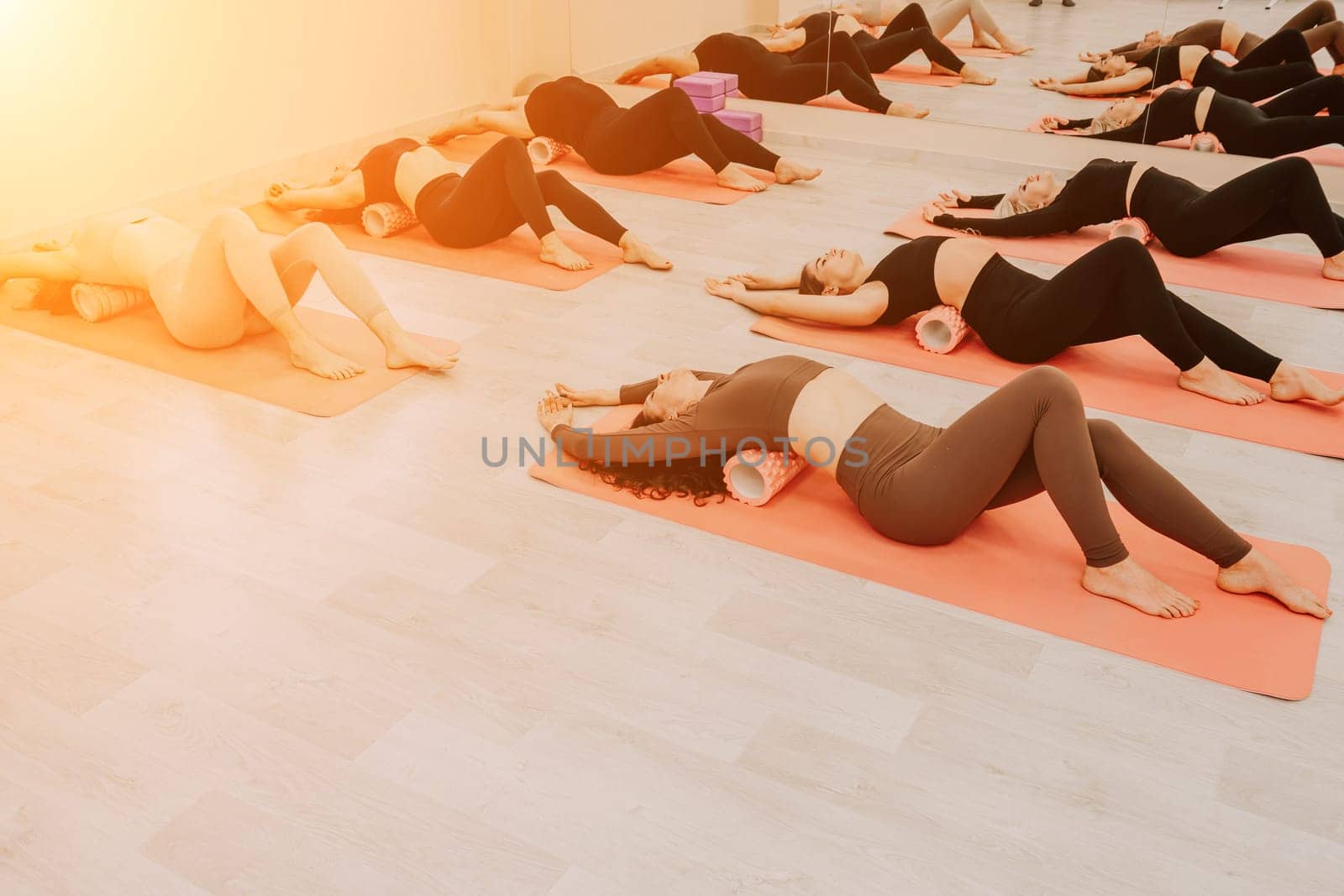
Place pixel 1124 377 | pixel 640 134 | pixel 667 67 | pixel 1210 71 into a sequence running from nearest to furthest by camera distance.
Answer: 1. pixel 1124 377
2. pixel 1210 71
3. pixel 640 134
4. pixel 667 67

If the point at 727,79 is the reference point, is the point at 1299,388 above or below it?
below

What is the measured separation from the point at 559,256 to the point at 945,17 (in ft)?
8.20

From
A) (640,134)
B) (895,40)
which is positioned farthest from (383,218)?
(895,40)

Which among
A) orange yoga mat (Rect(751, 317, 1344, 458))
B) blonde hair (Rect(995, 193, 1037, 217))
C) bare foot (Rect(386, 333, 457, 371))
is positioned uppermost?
blonde hair (Rect(995, 193, 1037, 217))

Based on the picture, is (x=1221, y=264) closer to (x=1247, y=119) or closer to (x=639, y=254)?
(x=1247, y=119)

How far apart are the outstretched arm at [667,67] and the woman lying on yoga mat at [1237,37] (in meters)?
2.01

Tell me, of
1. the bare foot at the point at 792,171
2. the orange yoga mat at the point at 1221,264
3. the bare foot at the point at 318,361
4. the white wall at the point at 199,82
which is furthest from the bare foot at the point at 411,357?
the bare foot at the point at 792,171

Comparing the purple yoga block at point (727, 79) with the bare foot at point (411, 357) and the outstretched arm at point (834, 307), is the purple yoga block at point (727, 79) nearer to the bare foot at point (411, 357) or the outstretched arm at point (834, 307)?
the outstretched arm at point (834, 307)

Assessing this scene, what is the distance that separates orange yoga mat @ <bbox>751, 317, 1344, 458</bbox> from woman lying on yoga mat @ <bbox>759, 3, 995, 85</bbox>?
2237 mm

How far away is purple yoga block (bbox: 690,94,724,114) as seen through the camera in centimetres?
545

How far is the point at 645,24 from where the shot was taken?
5.80 meters

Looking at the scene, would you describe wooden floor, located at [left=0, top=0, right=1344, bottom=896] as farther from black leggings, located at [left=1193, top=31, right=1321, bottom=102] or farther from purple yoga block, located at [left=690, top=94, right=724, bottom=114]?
purple yoga block, located at [left=690, top=94, right=724, bottom=114]

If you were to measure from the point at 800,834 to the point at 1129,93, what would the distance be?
4366 mm

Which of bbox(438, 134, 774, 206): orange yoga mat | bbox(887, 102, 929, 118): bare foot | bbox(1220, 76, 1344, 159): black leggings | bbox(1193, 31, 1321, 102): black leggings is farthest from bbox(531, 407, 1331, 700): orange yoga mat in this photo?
bbox(887, 102, 929, 118): bare foot
